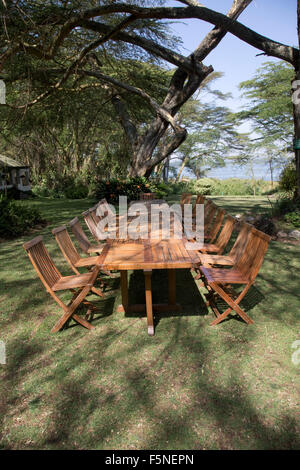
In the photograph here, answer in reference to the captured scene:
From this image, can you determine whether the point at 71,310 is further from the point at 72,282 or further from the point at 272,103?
the point at 272,103

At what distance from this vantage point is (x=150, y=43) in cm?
1052

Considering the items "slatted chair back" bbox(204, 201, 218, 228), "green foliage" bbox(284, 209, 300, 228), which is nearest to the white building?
"slatted chair back" bbox(204, 201, 218, 228)

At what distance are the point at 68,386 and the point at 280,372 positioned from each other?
1.76 metres

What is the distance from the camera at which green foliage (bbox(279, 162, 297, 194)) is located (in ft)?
29.5

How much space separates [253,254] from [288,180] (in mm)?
6421

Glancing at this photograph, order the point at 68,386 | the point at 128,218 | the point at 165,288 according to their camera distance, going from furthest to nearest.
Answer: the point at 128,218, the point at 165,288, the point at 68,386

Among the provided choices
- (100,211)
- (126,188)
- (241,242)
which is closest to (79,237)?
(100,211)

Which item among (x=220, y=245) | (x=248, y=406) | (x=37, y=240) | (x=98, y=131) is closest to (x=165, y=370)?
(x=248, y=406)

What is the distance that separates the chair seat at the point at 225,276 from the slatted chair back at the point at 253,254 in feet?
0.18

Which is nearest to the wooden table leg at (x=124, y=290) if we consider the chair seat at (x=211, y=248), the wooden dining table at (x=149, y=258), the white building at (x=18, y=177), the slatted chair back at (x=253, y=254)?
the wooden dining table at (x=149, y=258)

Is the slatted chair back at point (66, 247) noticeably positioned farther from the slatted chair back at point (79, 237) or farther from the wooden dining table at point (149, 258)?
the wooden dining table at point (149, 258)

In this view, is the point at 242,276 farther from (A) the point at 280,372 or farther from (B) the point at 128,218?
(B) the point at 128,218

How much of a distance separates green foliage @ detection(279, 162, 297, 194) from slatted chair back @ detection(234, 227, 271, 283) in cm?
590

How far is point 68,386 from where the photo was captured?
8.54ft
